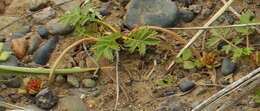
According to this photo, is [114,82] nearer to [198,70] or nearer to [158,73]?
[158,73]

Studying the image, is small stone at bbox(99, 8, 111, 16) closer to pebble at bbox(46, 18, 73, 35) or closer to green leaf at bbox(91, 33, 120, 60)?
pebble at bbox(46, 18, 73, 35)

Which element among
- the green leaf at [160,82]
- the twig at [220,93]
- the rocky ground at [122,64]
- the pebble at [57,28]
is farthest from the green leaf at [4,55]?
the twig at [220,93]

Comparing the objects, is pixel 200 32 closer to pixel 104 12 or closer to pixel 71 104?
pixel 104 12

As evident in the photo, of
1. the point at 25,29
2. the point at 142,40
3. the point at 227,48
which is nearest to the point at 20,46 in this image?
the point at 25,29

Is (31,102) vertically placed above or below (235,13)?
below

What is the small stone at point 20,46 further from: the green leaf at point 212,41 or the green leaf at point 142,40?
the green leaf at point 212,41

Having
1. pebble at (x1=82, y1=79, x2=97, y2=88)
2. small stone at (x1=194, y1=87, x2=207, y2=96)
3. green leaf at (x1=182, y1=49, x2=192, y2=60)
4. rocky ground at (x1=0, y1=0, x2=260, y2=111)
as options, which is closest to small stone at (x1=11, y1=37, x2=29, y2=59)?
rocky ground at (x1=0, y1=0, x2=260, y2=111)

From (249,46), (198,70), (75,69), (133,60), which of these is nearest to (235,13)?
(249,46)
